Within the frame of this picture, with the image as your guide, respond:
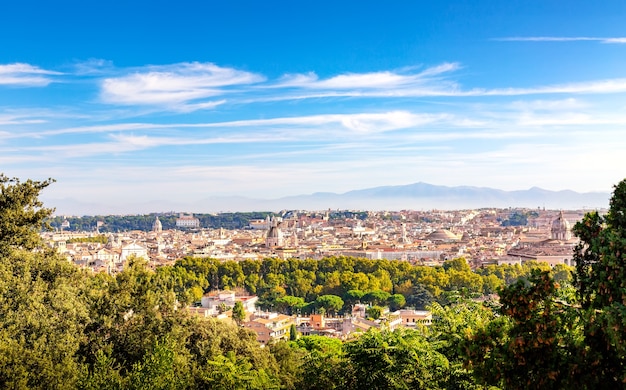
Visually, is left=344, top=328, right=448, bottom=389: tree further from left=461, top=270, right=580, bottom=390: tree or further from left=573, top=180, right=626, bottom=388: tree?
left=573, top=180, right=626, bottom=388: tree

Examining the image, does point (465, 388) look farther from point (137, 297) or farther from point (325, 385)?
point (137, 297)

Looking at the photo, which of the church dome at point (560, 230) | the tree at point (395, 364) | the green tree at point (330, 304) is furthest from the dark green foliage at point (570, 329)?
the church dome at point (560, 230)

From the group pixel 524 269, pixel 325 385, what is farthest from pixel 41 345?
pixel 524 269

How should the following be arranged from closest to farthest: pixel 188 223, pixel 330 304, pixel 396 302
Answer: pixel 330 304, pixel 396 302, pixel 188 223

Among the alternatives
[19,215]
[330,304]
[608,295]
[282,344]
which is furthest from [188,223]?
[608,295]

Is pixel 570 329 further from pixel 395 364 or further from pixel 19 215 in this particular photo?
pixel 19 215

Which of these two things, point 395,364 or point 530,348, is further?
point 395,364

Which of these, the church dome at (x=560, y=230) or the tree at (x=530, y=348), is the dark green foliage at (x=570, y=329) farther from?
the church dome at (x=560, y=230)
